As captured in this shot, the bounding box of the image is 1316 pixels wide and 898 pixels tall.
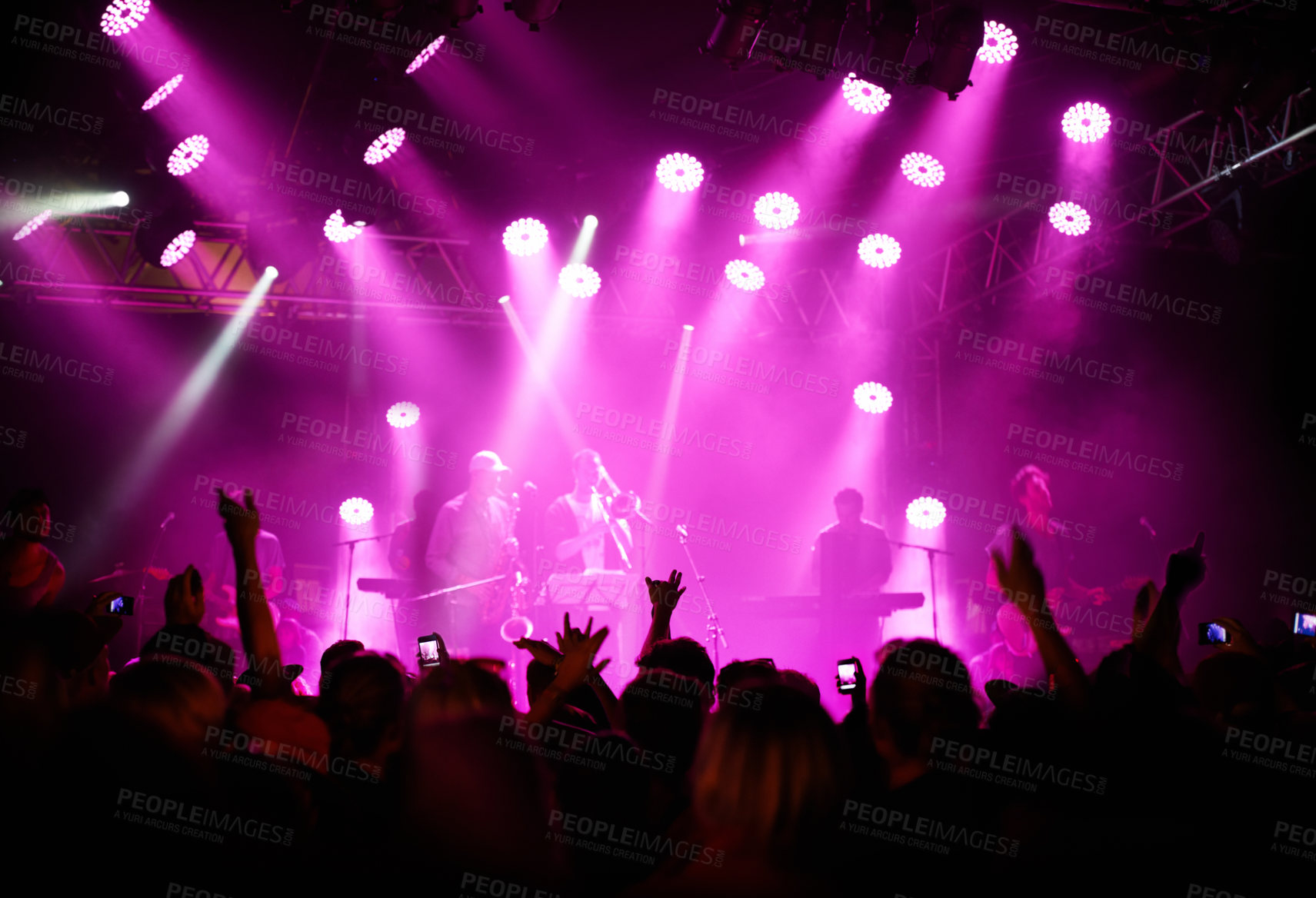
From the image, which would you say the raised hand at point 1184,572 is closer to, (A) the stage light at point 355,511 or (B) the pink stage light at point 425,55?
(B) the pink stage light at point 425,55

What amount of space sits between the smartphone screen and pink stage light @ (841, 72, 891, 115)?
5380 millimetres

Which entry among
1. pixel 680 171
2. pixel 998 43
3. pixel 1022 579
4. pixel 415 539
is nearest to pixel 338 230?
pixel 680 171

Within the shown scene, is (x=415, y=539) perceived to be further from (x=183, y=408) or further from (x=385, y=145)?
(x=385, y=145)

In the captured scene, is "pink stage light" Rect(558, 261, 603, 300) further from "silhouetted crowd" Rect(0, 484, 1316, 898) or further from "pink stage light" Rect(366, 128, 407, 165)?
"silhouetted crowd" Rect(0, 484, 1316, 898)

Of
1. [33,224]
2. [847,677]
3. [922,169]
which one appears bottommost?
[847,677]

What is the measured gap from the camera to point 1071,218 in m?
7.48

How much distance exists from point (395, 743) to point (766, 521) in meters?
8.07

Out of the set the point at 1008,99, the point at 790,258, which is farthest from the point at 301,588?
the point at 1008,99

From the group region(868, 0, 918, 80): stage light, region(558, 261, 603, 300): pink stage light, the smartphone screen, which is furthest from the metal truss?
the smartphone screen

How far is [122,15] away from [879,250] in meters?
6.47

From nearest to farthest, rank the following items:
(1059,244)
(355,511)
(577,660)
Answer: (577,660), (1059,244), (355,511)

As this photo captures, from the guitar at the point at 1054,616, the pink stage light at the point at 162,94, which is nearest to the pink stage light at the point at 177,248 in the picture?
the pink stage light at the point at 162,94

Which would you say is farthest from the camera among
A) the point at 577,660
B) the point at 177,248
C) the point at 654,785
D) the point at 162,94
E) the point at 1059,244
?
the point at 1059,244

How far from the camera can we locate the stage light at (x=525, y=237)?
25.7 feet
